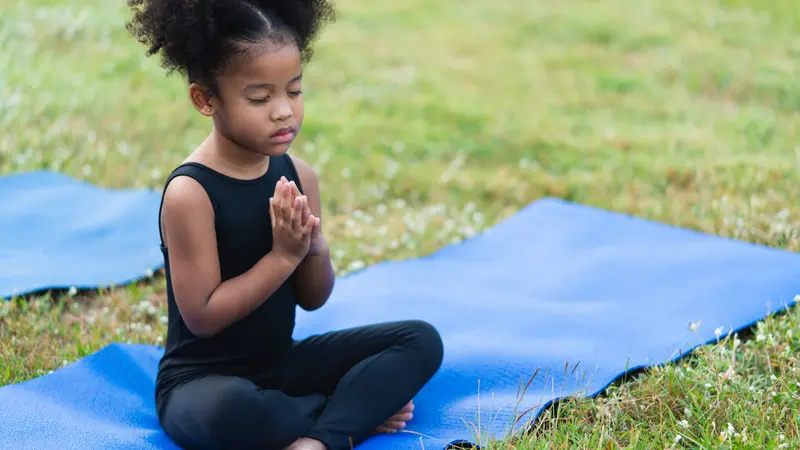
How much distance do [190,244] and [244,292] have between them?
22 centimetres

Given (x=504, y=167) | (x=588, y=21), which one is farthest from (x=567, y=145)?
(x=588, y=21)

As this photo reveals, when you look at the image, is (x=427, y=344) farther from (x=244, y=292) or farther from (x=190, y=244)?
(x=190, y=244)

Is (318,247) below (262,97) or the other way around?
below

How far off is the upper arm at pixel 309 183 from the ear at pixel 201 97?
0.40 meters

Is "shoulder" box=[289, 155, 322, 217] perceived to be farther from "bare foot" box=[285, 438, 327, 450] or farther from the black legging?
"bare foot" box=[285, 438, 327, 450]

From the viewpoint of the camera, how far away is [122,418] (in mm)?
3252

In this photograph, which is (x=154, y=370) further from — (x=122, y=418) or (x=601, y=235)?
(x=601, y=235)

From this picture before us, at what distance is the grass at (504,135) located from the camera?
Answer: 3410 mm

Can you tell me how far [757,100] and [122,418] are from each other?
5761 millimetres

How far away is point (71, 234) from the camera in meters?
5.01

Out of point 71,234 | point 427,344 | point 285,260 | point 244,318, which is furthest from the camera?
point 71,234

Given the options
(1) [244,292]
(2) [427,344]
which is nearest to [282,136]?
(1) [244,292]

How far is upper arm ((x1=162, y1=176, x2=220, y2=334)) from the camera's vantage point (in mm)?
2928

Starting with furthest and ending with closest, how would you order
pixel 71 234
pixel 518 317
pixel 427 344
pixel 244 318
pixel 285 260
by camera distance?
1. pixel 71 234
2. pixel 518 317
3. pixel 427 344
4. pixel 244 318
5. pixel 285 260
